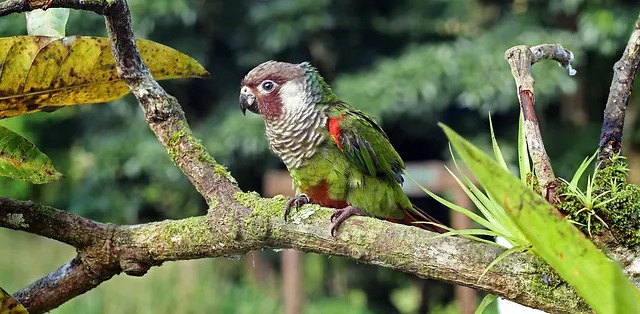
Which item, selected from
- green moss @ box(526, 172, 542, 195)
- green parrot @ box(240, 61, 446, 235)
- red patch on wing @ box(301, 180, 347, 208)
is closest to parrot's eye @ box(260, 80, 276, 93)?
green parrot @ box(240, 61, 446, 235)

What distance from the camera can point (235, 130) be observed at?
4078 millimetres

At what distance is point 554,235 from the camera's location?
1.73 ft

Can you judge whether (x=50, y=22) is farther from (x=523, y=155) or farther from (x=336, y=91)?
(x=336, y=91)

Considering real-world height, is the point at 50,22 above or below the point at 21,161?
above

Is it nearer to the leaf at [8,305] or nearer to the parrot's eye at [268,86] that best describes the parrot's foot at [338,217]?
the leaf at [8,305]

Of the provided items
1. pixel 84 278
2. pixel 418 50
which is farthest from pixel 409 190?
pixel 84 278

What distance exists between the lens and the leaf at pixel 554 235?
506 mm

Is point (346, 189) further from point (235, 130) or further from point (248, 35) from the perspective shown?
point (248, 35)

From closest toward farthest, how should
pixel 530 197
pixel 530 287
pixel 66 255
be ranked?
pixel 530 197
pixel 530 287
pixel 66 255

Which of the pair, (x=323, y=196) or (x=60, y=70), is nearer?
(x=60, y=70)

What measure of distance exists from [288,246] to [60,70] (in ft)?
1.22

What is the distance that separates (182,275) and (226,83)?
58.2 inches

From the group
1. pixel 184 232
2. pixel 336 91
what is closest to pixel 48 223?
pixel 184 232

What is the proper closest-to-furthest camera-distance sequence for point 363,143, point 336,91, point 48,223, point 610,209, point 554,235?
point 554,235 < point 610,209 < point 48,223 < point 363,143 < point 336,91
